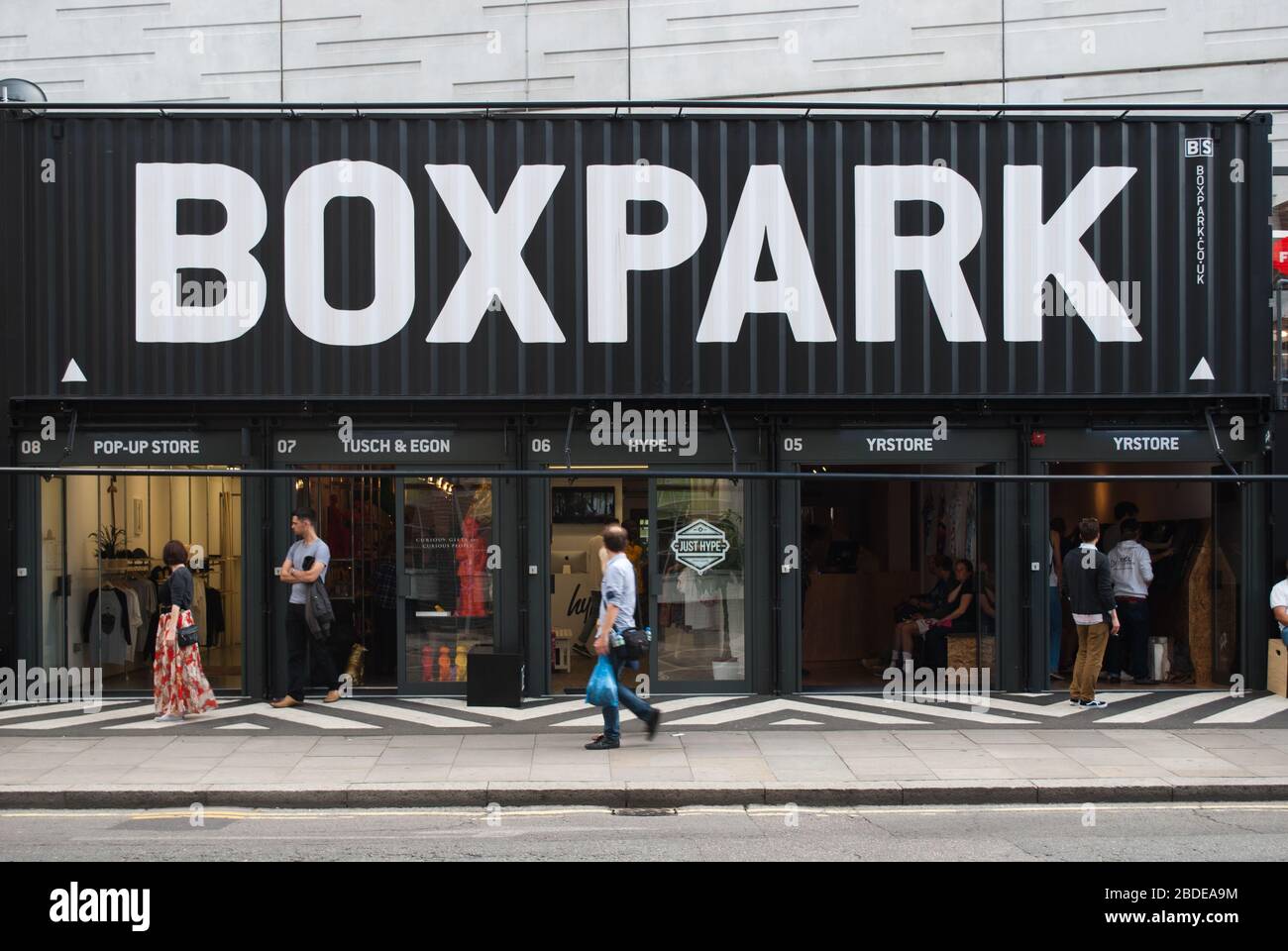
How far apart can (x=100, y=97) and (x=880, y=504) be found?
44.4ft

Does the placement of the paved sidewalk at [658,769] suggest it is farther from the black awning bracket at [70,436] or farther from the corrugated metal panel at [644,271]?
the corrugated metal panel at [644,271]

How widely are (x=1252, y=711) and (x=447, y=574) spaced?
335 inches

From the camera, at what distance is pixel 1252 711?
37.8 feet

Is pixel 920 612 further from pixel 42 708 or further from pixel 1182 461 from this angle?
pixel 42 708

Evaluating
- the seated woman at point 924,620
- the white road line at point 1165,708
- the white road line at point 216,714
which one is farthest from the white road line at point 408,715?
the white road line at point 1165,708

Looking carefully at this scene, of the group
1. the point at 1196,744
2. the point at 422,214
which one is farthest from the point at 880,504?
the point at 422,214

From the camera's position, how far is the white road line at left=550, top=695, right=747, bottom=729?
36.2 ft

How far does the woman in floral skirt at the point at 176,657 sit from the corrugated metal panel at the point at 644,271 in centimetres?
228

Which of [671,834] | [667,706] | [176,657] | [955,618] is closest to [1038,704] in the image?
[955,618]

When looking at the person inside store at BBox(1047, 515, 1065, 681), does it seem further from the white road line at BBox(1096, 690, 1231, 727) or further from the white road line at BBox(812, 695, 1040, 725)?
the white road line at BBox(812, 695, 1040, 725)

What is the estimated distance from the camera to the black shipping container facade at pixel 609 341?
1227 cm

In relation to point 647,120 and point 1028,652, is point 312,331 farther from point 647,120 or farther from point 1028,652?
point 1028,652

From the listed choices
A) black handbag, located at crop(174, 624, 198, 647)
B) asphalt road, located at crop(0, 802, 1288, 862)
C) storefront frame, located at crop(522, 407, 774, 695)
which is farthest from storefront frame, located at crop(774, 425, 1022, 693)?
black handbag, located at crop(174, 624, 198, 647)

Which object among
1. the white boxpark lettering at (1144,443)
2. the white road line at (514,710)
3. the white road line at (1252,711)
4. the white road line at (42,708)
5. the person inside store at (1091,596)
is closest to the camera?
the white road line at (1252,711)
